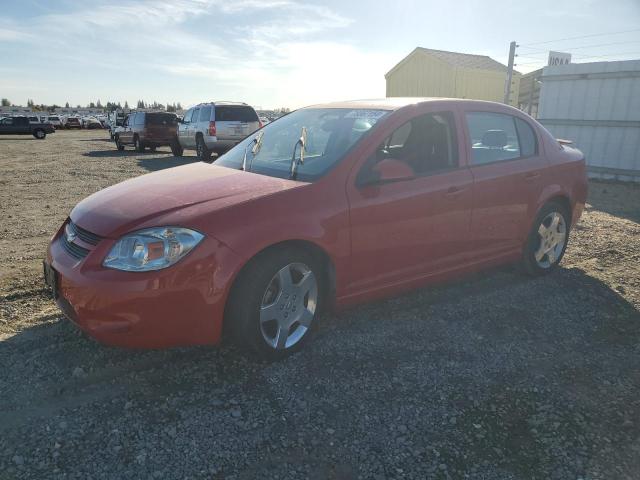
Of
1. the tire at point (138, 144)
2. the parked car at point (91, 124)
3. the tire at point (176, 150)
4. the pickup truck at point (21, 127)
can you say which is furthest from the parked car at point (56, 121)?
the tire at point (176, 150)

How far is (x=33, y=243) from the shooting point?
5859mm

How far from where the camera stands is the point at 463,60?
25.5m

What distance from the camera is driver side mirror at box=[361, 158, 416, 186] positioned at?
3.37 m

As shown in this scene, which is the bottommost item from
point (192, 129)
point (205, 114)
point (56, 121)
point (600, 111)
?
point (56, 121)

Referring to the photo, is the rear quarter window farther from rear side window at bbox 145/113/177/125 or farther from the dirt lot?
the dirt lot

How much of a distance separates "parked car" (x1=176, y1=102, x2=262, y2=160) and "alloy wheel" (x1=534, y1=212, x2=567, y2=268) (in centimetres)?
1159

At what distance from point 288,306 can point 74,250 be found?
53.3 inches

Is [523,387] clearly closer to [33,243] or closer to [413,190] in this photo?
[413,190]

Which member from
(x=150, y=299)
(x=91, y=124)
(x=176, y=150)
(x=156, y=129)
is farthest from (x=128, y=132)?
(x=91, y=124)

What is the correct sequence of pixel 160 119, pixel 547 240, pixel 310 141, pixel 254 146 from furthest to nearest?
pixel 160 119 → pixel 547 240 → pixel 254 146 → pixel 310 141

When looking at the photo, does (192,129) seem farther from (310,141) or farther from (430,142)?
(430,142)

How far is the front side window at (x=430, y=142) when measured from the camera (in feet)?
13.0

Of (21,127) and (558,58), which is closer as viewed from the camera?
(558,58)

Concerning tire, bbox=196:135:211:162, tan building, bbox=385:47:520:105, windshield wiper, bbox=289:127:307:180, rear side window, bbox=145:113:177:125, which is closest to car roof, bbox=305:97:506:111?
windshield wiper, bbox=289:127:307:180
